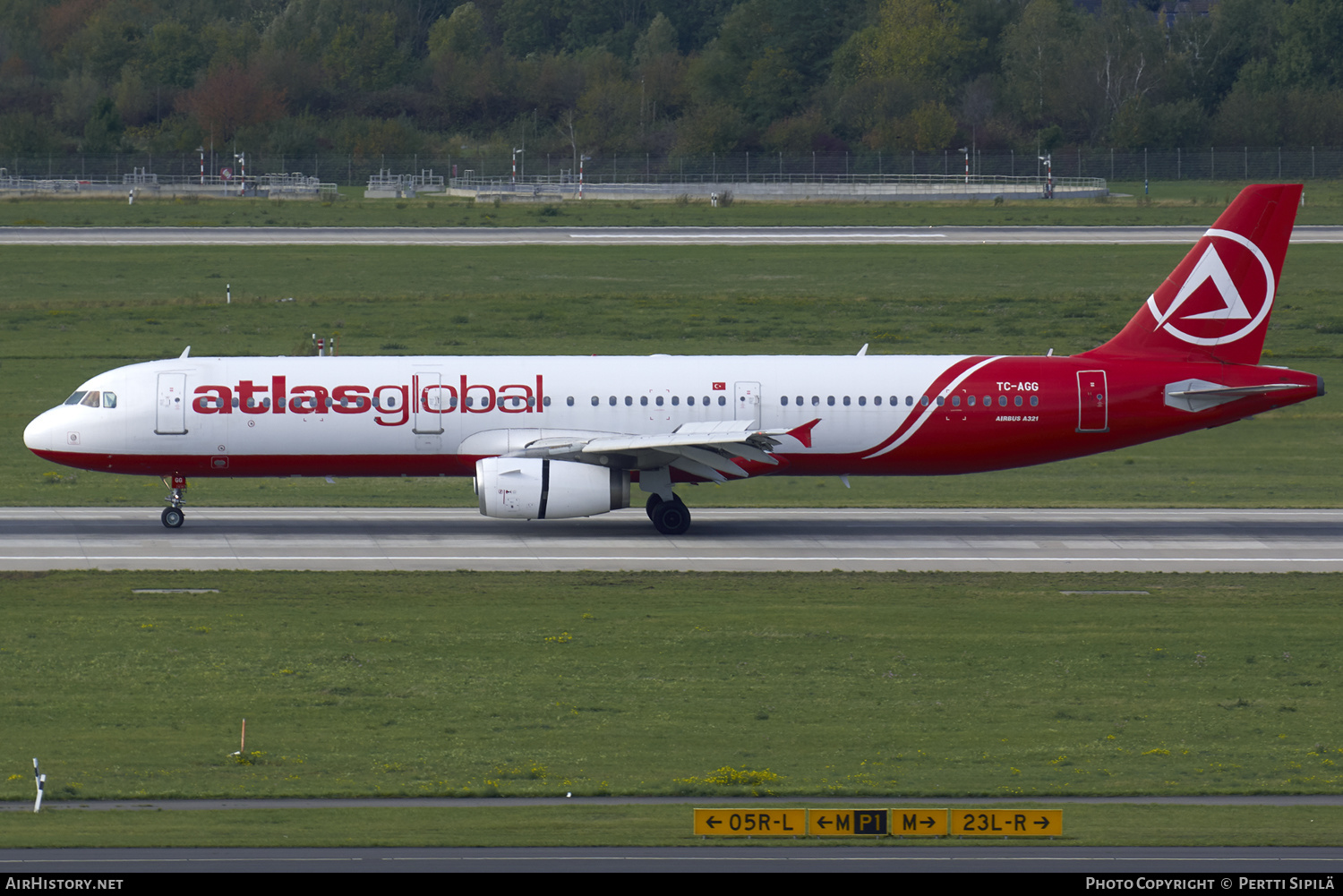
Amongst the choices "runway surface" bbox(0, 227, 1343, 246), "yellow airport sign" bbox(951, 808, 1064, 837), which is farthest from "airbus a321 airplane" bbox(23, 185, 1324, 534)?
"runway surface" bbox(0, 227, 1343, 246)

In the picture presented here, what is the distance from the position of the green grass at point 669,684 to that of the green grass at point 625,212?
259 feet

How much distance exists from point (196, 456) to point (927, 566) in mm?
18780

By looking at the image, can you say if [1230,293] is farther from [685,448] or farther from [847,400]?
[685,448]

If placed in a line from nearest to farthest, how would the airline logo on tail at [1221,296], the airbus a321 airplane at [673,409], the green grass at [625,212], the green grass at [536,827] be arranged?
the green grass at [536,827]
the airbus a321 airplane at [673,409]
the airline logo on tail at [1221,296]
the green grass at [625,212]

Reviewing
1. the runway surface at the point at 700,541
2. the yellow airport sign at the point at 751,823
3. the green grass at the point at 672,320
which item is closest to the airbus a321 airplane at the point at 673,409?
the runway surface at the point at 700,541

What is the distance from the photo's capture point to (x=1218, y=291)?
4406cm

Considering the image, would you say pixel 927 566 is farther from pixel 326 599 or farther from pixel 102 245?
pixel 102 245

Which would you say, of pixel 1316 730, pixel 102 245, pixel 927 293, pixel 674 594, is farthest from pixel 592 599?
pixel 102 245

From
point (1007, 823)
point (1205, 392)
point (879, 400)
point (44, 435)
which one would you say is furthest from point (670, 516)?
point (1007, 823)

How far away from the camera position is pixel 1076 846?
1862cm

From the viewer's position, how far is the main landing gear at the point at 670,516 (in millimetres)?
42844

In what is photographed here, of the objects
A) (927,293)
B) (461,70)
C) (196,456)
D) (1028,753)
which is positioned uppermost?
(461,70)

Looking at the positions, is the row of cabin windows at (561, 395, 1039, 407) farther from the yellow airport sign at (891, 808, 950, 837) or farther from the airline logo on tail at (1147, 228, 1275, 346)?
the yellow airport sign at (891, 808, 950, 837)

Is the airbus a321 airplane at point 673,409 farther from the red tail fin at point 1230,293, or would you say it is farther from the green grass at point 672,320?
the green grass at point 672,320
